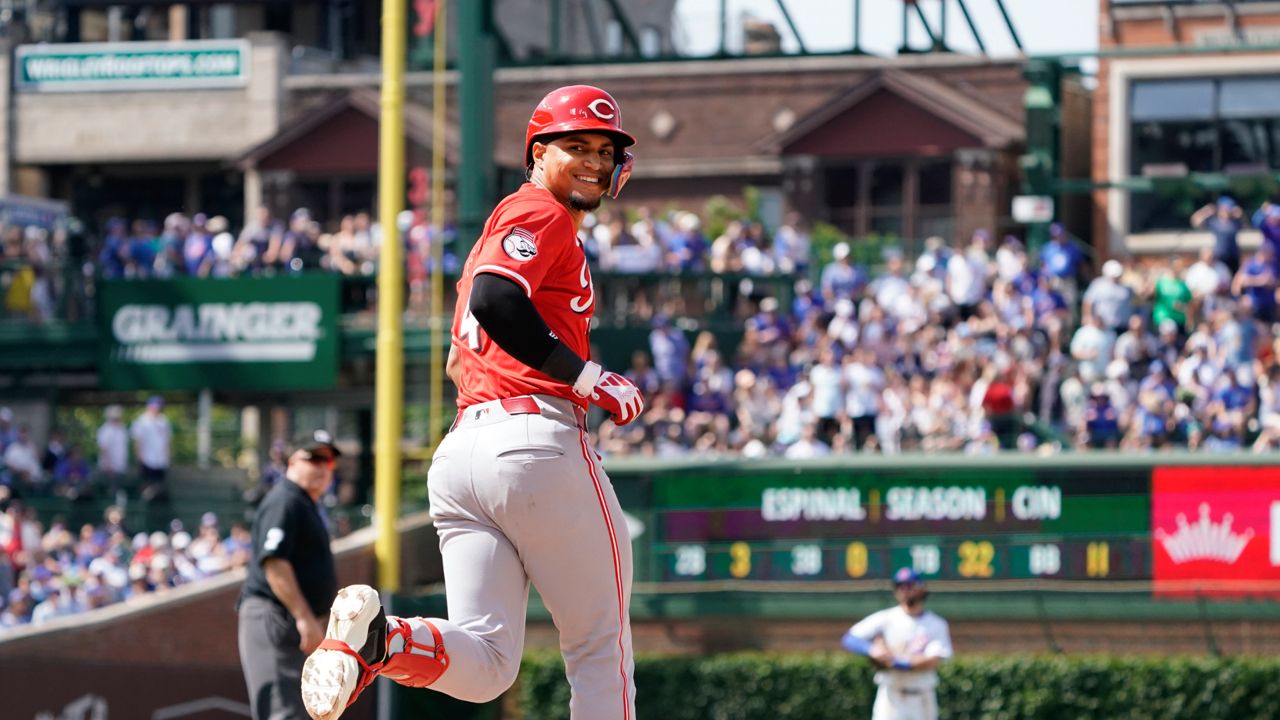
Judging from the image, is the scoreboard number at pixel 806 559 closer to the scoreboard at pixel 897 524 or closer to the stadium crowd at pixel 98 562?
the scoreboard at pixel 897 524

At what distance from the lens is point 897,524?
17.0m

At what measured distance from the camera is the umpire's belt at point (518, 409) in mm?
5785

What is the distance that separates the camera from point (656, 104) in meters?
35.0

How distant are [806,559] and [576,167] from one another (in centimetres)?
1165

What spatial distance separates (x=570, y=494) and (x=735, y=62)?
2930cm

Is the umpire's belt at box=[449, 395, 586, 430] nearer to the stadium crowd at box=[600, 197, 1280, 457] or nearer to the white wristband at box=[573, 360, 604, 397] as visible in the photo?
the white wristband at box=[573, 360, 604, 397]

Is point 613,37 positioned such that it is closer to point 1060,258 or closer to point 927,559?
point 1060,258

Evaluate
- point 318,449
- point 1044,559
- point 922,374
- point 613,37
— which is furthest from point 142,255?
point 613,37

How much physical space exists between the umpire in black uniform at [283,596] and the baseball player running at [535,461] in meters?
3.24

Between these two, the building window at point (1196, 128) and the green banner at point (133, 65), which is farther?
the green banner at point (133, 65)

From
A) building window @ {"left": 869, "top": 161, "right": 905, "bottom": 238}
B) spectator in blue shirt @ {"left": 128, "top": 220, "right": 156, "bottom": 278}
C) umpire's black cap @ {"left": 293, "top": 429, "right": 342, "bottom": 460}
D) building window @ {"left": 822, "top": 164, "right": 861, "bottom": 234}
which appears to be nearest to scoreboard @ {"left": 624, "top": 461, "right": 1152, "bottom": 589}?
umpire's black cap @ {"left": 293, "top": 429, "right": 342, "bottom": 460}

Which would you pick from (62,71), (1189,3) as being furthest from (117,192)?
(1189,3)

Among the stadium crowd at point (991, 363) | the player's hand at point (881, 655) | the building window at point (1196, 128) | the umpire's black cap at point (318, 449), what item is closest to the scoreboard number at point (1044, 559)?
the stadium crowd at point (991, 363)

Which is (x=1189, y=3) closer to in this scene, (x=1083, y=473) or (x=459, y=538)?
(x=1083, y=473)
